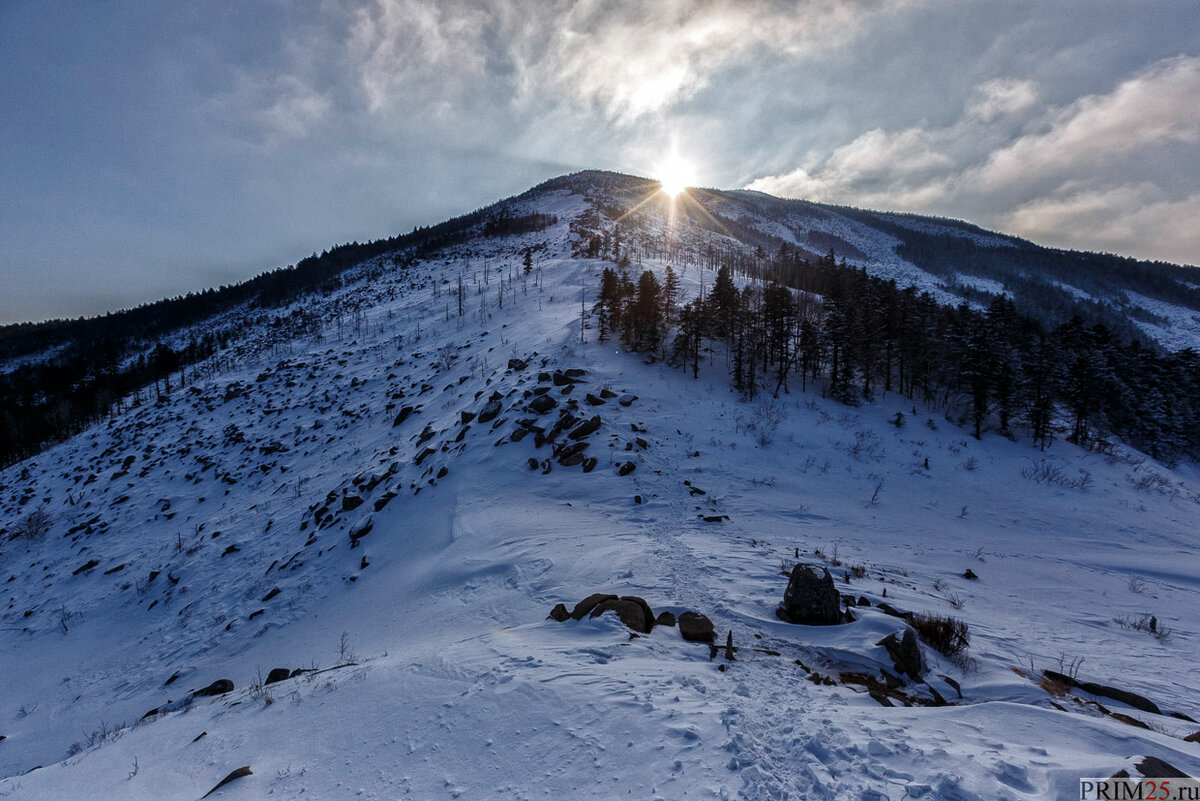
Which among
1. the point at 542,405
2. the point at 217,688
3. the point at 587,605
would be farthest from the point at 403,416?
the point at 587,605

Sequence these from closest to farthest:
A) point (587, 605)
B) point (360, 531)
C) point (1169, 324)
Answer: point (587, 605) < point (360, 531) < point (1169, 324)

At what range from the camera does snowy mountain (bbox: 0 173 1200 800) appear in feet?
15.7

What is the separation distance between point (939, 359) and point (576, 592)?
41.8 m

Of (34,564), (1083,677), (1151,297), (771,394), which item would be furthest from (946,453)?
(1151,297)

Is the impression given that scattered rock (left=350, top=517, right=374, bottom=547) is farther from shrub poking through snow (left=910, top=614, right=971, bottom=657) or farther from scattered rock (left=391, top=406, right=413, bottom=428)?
shrub poking through snow (left=910, top=614, right=971, bottom=657)

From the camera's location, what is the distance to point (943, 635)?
7094 mm

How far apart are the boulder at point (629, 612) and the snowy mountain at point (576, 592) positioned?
0.13 metres

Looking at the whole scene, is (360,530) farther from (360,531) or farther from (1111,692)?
(1111,692)

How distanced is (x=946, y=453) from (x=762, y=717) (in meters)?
27.5

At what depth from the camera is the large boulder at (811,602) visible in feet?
24.6

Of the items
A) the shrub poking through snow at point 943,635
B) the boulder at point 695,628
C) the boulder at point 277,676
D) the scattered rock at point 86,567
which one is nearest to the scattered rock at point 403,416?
the scattered rock at point 86,567

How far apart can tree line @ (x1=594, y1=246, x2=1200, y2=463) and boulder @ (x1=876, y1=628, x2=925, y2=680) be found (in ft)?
80.5

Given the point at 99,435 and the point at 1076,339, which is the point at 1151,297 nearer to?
the point at 1076,339

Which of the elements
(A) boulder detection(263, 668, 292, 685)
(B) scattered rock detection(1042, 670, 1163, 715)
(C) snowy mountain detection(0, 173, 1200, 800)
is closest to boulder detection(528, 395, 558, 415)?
(C) snowy mountain detection(0, 173, 1200, 800)
